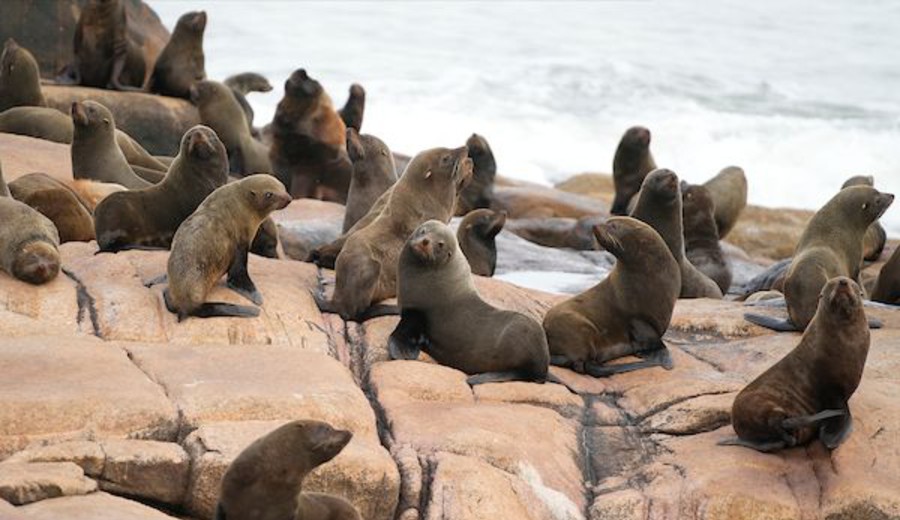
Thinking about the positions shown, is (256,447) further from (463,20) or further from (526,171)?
(463,20)

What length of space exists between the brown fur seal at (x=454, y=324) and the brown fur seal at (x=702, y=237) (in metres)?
5.16

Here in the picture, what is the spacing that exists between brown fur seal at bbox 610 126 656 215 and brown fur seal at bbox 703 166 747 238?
724 mm

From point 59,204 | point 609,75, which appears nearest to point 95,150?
point 59,204

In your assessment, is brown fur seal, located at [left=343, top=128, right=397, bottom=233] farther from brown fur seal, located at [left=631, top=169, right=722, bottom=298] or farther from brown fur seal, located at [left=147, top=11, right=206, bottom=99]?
brown fur seal, located at [left=147, top=11, right=206, bottom=99]

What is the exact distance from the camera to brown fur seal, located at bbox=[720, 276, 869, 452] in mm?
7758

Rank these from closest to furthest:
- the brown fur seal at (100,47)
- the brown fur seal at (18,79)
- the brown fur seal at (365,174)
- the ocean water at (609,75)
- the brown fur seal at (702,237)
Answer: the brown fur seal at (365,174) → the brown fur seal at (702,237) → the brown fur seal at (18,79) → the brown fur seal at (100,47) → the ocean water at (609,75)

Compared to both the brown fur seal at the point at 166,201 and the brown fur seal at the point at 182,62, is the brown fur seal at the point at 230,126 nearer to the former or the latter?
the brown fur seal at the point at 182,62

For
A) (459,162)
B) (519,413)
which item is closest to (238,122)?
(459,162)

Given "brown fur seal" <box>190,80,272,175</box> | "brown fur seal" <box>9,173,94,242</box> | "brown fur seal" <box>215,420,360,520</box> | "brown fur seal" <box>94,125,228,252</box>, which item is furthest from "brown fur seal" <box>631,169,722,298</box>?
"brown fur seal" <box>215,420,360,520</box>

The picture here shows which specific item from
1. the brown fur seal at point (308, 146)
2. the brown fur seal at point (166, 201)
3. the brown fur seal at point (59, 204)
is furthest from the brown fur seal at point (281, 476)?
the brown fur seal at point (308, 146)

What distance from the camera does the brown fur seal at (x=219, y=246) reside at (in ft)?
28.4

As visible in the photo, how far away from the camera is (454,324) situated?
29.2 feet

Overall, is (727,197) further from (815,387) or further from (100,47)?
(815,387)

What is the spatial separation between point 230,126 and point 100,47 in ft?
5.86
